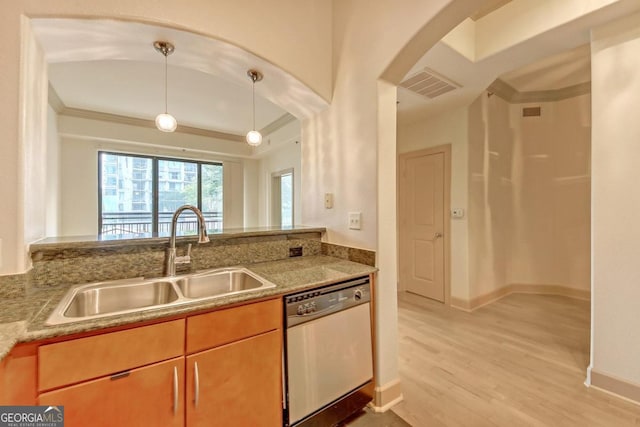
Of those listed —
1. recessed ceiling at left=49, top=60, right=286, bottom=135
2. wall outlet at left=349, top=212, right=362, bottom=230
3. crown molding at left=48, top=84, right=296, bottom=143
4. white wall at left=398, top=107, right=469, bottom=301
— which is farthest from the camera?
crown molding at left=48, top=84, right=296, bottom=143

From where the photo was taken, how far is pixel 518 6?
2131mm

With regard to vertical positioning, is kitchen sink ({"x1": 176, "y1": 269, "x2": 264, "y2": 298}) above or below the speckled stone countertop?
below

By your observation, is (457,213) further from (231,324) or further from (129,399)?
(129,399)

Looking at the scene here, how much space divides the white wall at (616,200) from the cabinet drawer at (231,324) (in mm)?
2218

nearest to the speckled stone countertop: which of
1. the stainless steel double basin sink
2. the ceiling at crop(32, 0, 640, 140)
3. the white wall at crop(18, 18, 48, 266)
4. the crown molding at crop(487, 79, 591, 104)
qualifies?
the white wall at crop(18, 18, 48, 266)

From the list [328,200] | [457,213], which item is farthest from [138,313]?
[457,213]

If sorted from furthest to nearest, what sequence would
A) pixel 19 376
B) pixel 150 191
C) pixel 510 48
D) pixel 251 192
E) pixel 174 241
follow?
1. pixel 251 192
2. pixel 150 191
3. pixel 510 48
4. pixel 174 241
5. pixel 19 376

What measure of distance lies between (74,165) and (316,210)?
4877 mm

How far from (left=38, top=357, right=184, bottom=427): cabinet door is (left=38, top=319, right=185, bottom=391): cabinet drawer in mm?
28

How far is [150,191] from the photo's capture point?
5.44 meters

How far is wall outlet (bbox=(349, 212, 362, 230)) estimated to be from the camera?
181 cm

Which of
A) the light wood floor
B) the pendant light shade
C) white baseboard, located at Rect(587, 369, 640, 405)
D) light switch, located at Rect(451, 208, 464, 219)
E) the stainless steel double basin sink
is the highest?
the pendant light shade

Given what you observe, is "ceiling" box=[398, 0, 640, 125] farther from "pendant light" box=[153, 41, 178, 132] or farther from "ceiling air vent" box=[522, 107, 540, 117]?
"pendant light" box=[153, 41, 178, 132]

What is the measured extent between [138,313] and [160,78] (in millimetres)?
3408
